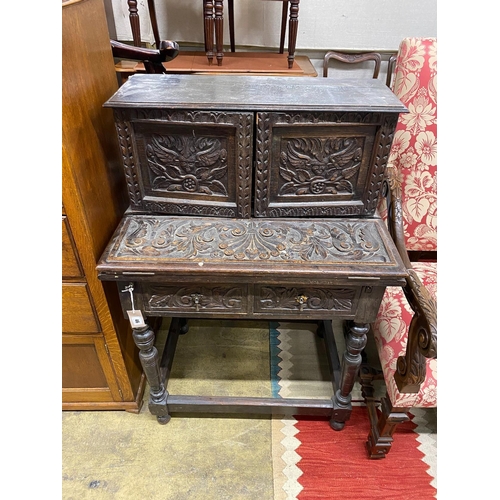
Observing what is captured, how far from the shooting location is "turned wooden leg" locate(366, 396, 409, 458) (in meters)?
1.10

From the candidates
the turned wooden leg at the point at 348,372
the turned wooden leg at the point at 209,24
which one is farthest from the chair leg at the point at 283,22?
the turned wooden leg at the point at 348,372

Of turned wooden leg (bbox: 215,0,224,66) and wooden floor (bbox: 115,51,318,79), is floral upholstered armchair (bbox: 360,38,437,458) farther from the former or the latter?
turned wooden leg (bbox: 215,0,224,66)

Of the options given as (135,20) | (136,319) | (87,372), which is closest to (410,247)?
(136,319)

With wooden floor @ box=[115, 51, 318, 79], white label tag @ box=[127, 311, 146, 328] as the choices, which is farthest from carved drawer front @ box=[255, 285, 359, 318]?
wooden floor @ box=[115, 51, 318, 79]

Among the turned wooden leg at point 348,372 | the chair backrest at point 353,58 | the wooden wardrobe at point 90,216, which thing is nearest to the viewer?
the wooden wardrobe at point 90,216

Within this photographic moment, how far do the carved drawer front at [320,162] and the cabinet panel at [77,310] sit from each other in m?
0.57

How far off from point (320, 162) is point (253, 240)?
28 cm

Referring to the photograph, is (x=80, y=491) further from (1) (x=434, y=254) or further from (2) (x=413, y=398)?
(1) (x=434, y=254)

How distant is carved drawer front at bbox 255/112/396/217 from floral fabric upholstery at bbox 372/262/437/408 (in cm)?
35

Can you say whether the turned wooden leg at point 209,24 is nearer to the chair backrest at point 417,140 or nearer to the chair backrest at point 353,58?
the chair backrest at point 353,58

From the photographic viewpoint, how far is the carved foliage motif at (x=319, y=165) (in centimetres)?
97

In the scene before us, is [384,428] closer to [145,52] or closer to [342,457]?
[342,457]

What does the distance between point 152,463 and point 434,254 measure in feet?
4.40

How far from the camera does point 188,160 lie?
1000mm
